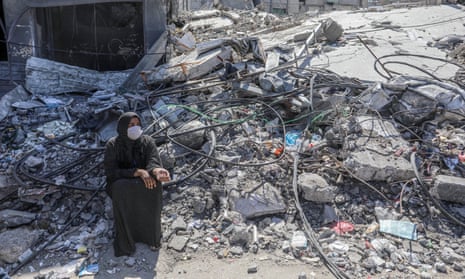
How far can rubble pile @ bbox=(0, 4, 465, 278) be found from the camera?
4.28m

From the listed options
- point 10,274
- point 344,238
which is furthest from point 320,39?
point 10,274

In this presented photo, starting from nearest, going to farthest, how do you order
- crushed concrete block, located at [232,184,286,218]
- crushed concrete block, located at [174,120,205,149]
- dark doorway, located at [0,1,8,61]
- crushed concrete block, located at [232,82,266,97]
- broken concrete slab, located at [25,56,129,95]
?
crushed concrete block, located at [232,184,286,218] < crushed concrete block, located at [174,120,205,149] < crushed concrete block, located at [232,82,266,97] < broken concrete slab, located at [25,56,129,95] < dark doorway, located at [0,1,8,61]

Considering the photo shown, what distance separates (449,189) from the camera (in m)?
4.63

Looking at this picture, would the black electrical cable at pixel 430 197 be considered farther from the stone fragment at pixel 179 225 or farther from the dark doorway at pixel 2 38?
the dark doorway at pixel 2 38

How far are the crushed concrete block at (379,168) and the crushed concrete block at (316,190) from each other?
0.43 meters

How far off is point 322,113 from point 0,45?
7.92m

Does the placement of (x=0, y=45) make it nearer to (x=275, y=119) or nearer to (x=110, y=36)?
(x=110, y=36)

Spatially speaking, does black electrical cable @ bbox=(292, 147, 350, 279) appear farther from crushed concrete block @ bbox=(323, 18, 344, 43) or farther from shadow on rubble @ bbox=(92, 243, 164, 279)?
crushed concrete block @ bbox=(323, 18, 344, 43)

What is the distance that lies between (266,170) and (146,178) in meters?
1.73

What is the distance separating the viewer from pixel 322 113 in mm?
5922

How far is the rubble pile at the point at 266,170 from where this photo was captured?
4.28 metres

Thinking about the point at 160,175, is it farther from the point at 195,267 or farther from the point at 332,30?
the point at 332,30

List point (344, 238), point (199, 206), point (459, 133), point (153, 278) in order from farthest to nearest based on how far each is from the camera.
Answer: point (459, 133), point (199, 206), point (344, 238), point (153, 278)

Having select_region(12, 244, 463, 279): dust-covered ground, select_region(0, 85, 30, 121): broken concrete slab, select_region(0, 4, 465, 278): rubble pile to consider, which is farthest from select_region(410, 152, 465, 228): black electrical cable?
select_region(0, 85, 30, 121): broken concrete slab
